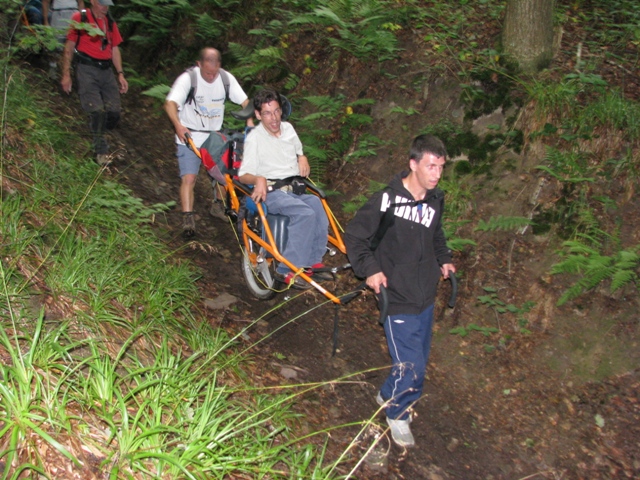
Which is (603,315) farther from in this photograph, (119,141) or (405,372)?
(119,141)

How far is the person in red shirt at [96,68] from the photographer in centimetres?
717

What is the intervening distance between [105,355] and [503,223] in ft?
14.4

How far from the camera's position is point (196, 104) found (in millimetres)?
6516

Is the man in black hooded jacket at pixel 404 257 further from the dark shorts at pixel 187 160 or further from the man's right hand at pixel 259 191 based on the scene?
the dark shorts at pixel 187 160

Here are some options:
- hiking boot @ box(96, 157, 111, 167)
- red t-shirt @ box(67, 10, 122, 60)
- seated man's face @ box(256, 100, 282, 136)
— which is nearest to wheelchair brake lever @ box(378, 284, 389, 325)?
seated man's face @ box(256, 100, 282, 136)

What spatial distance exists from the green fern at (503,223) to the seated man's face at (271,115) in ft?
8.17

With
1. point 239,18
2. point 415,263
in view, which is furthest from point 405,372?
point 239,18

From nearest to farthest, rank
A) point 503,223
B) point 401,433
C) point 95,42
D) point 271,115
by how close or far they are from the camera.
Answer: point 401,433 < point 271,115 < point 503,223 < point 95,42

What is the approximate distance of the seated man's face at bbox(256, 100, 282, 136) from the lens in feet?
18.0

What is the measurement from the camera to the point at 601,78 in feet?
22.6

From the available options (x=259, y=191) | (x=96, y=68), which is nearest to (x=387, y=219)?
(x=259, y=191)

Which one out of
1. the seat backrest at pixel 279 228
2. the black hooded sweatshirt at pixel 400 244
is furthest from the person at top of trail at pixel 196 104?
the black hooded sweatshirt at pixel 400 244

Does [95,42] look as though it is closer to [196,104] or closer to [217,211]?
[196,104]

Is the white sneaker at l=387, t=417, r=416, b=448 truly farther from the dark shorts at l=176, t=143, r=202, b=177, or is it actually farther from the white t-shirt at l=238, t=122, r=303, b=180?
the dark shorts at l=176, t=143, r=202, b=177
